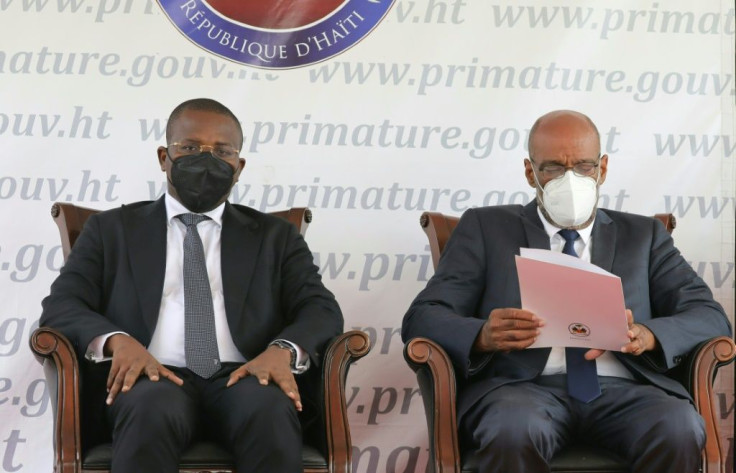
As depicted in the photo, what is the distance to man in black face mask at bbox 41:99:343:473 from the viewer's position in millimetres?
2852

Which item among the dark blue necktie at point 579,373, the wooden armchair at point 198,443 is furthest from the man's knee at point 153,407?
the dark blue necktie at point 579,373

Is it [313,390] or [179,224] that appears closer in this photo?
[313,390]

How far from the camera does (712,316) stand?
329 centimetres

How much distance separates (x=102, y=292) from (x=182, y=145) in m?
0.54

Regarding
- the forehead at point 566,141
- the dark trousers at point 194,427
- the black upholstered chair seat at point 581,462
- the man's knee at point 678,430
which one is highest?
the forehead at point 566,141

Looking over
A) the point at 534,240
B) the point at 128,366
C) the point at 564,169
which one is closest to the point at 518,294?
the point at 534,240

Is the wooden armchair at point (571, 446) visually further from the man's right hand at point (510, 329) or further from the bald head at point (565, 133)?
the bald head at point (565, 133)

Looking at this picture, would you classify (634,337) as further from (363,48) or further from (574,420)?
(363,48)

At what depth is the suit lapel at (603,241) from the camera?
3396 mm

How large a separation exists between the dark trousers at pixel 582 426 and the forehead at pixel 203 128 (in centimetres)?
120

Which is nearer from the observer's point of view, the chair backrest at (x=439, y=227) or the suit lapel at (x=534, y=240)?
the suit lapel at (x=534, y=240)

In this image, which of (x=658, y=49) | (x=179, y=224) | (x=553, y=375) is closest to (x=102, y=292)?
(x=179, y=224)

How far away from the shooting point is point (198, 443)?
2975 millimetres

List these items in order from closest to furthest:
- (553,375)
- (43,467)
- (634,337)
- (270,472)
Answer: (270,472) → (634,337) → (553,375) → (43,467)
